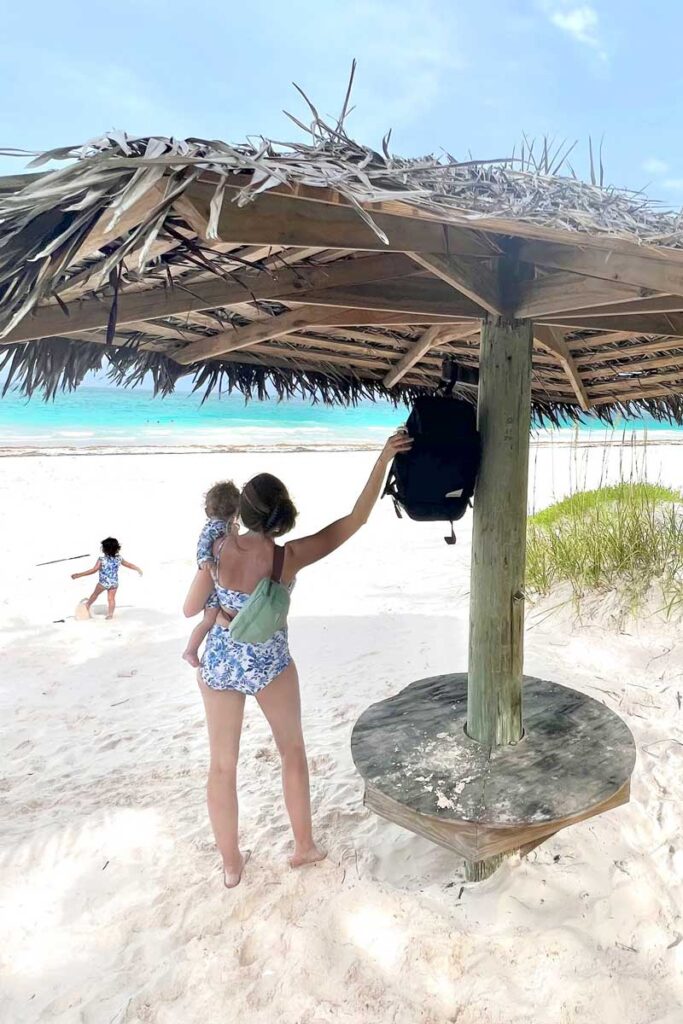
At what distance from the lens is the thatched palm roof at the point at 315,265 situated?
1136 mm

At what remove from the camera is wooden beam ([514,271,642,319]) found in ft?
5.48

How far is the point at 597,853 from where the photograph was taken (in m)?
2.36

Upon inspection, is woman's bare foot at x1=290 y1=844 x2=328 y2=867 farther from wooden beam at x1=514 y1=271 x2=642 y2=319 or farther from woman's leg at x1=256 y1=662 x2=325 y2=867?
wooden beam at x1=514 y1=271 x2=642 y2=319

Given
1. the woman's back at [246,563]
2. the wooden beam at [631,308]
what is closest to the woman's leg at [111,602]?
the woman's back at [246,563]

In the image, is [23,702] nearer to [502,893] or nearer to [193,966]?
[193,966]

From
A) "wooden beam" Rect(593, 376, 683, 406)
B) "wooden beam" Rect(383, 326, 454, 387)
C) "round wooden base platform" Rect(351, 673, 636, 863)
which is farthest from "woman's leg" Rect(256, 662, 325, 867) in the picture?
"wooden beam" Rect(593, 376, 683, 406)

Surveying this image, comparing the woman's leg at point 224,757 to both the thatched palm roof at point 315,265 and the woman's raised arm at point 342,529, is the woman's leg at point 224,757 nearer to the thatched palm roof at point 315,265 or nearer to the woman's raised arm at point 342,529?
the woman's raised arm at point 342,529

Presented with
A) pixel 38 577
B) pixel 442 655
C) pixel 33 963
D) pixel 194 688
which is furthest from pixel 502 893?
pixel 38 577

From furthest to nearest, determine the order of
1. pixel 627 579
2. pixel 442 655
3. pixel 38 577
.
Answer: pixel 38 577 → pixel 627 579 → pixel 442 655

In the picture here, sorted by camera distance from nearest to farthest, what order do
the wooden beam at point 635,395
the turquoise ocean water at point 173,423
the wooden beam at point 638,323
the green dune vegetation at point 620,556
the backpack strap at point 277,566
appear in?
the backpack strap at point 277,566 < the wooden beam at point 638,323 < the wooden beam at point 635,395 < the green dune vegetation at point 620,556 < the turquoise ocean water at point 173,423

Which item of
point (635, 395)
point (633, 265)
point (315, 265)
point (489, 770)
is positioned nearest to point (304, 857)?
point (489, 770)

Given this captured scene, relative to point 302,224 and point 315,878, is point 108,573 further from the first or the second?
point 302,224

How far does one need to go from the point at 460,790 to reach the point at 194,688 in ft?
8.42

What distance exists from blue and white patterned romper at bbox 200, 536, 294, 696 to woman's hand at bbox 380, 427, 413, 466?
56cm
